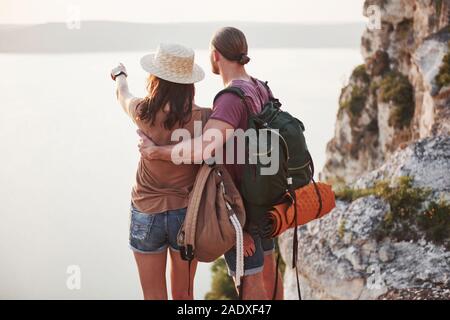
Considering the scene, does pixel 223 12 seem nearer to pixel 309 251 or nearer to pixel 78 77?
pixel 78 77

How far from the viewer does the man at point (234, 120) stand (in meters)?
3.92

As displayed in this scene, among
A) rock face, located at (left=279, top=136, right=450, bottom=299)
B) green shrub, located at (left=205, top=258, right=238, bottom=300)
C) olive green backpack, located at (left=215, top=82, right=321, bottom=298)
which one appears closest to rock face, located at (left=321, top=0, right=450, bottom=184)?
rock face, located at (left=279, top=136, right=450, bottom=299)

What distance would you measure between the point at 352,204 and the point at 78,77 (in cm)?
12785

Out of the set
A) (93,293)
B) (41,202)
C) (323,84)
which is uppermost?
(323,84)

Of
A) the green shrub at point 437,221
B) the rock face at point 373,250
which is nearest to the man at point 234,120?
the rock face at point 373,250

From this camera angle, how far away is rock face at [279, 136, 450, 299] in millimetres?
7586

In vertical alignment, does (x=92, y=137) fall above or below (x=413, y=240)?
above

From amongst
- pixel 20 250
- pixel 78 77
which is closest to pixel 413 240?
pixel 20 250

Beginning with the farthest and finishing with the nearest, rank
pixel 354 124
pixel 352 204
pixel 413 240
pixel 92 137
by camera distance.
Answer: pixel 92 137, pixel 354 124, pixel 352 204, pixel 413 240

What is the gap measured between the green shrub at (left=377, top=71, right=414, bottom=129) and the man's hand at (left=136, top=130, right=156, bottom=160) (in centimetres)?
2351

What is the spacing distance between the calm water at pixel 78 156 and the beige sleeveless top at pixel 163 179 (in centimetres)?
8179

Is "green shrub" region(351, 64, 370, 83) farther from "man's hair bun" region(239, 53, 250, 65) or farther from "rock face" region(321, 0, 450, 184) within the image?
"man's hair bun" region(239, 53, 250, 65)

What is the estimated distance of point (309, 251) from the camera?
9062mm

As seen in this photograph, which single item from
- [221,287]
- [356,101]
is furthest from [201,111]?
[221,287]
